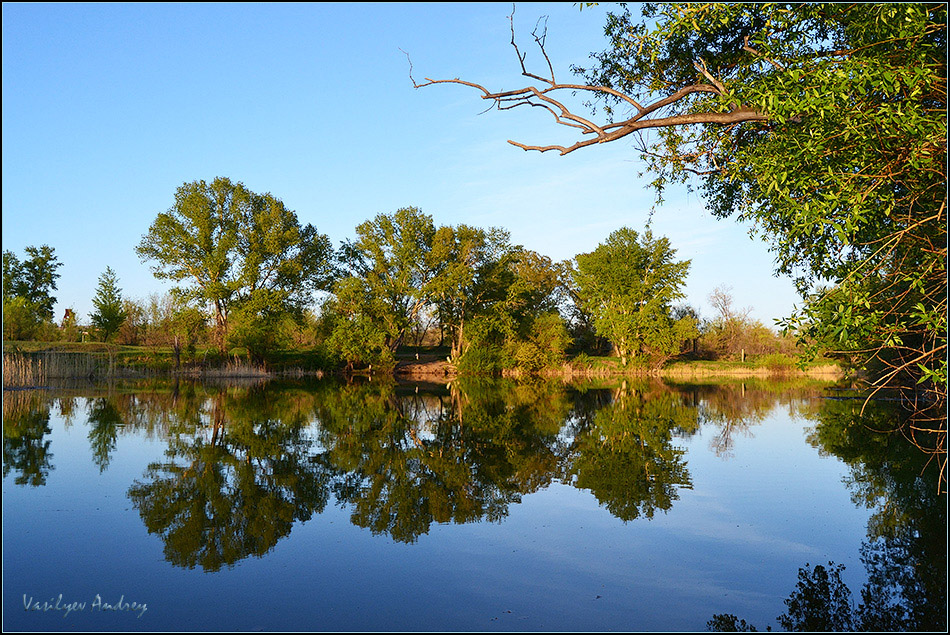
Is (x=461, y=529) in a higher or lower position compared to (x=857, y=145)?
→ lower

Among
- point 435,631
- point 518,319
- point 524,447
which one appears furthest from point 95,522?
point 518,319

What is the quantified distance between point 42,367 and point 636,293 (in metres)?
36.7

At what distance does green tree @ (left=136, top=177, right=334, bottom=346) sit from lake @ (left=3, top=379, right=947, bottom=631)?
27.4 m

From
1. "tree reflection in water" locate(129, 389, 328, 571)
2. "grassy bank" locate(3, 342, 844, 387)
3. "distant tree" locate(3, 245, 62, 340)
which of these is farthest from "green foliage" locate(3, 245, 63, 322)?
"tree reflection in water" locate(129, 389, 328, 571)

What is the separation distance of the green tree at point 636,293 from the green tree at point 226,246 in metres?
22.1

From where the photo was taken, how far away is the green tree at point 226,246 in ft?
132

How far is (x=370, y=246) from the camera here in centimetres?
4441

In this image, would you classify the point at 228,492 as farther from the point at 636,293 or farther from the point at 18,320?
the point at 636,293

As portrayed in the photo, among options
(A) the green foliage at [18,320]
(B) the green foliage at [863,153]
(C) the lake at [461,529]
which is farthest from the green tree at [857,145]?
(A) the green foliage at [18,320]

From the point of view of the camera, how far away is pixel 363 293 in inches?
1708

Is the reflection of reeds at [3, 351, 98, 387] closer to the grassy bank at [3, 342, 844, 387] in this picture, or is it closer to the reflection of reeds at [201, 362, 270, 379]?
the grassy bank at [3, 342, 844, 387]

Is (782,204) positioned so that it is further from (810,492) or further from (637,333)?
(637,333)

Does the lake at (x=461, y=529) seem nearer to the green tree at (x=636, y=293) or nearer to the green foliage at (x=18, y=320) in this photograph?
the green foliage at (x=18, y=320)

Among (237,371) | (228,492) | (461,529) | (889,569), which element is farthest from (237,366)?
(889,569)
